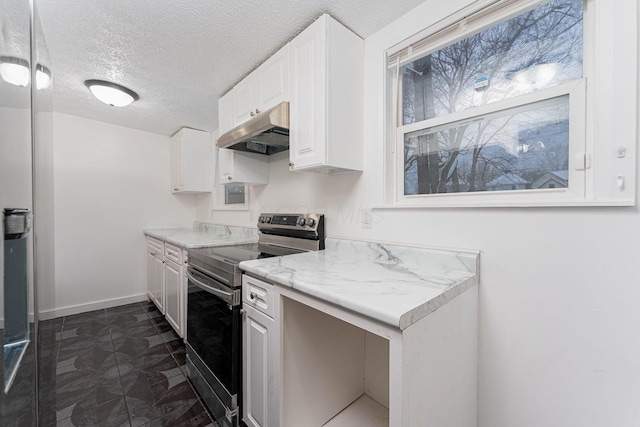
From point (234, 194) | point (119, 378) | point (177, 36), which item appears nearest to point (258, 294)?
point (119, 378)

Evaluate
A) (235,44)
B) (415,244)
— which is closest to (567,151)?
(415,244)

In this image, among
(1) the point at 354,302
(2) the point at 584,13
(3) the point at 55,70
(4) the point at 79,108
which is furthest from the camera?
(4) the point at 79,108

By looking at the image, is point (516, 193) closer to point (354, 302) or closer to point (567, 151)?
point (567, 151)

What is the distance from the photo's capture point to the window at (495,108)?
38.7 inches

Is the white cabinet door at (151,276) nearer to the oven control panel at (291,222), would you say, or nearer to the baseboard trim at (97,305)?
the baseboard trim at (97,305)

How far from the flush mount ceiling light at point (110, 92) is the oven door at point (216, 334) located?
166 centimetres

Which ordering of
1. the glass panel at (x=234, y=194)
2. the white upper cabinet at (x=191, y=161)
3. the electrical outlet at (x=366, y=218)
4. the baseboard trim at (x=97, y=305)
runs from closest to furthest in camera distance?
the electrical outlet at (x=366, y=218) → the baseboard trim at (x=97, y=305) → the glass panel at (x=234, y=194) → the white upper cabinet at (x=191, y=161)

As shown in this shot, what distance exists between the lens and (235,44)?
1.64m

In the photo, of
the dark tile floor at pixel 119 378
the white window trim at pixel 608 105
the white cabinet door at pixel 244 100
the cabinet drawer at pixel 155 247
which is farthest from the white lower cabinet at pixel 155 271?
the white window trim at pixel 608 105

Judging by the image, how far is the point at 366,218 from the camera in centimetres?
158

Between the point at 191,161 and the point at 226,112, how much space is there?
134 centimetres

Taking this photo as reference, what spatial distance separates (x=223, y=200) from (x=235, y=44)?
1.96 meters

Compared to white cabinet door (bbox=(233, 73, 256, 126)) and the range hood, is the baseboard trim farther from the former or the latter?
white cabinet door (bbox=(233, 73, 256, 126))

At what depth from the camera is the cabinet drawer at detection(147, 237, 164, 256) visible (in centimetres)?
271
